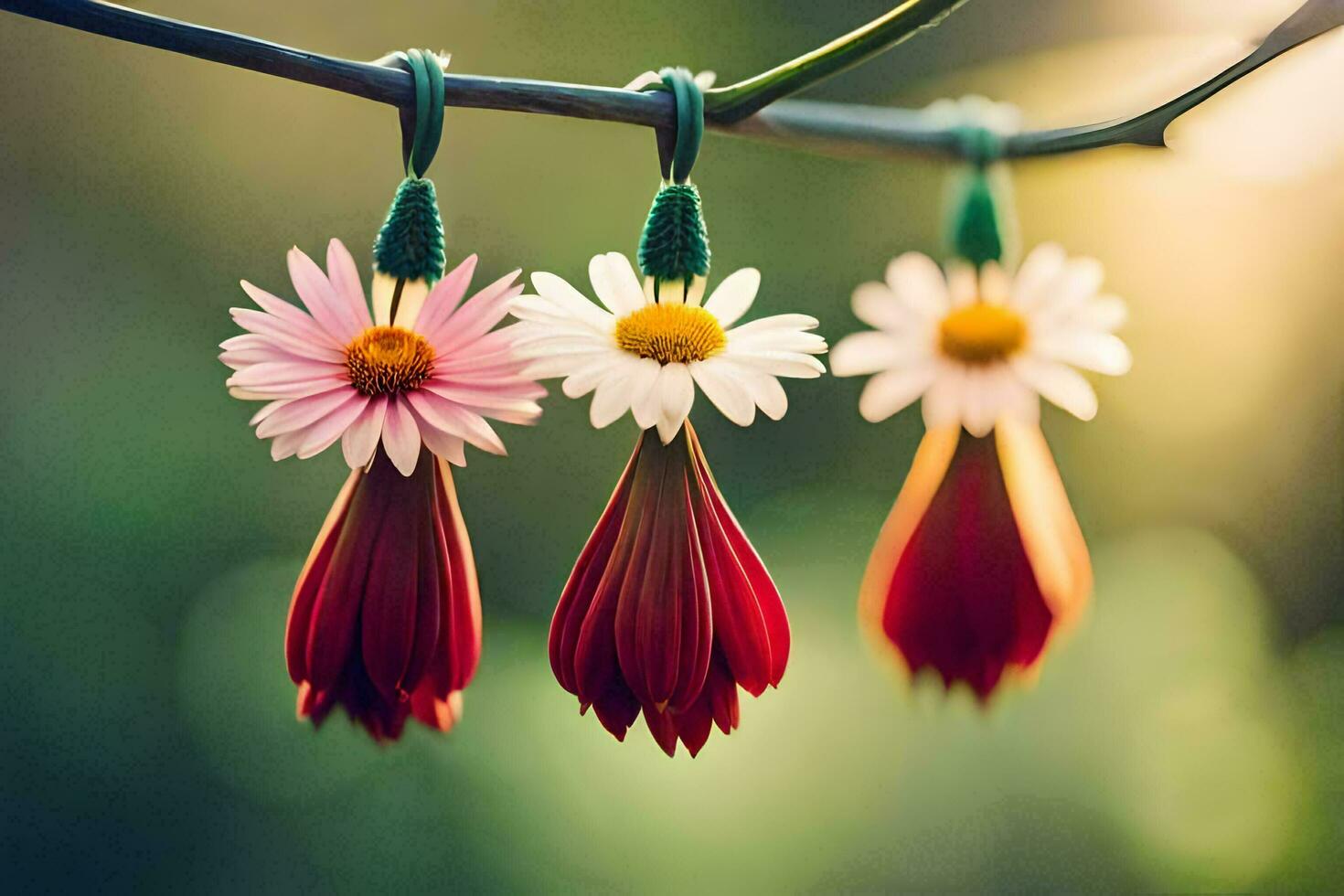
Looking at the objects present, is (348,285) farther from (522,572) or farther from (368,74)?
(522,572)

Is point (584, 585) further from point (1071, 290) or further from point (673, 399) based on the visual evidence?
point (1071, 290)

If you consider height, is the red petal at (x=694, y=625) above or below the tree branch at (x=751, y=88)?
below

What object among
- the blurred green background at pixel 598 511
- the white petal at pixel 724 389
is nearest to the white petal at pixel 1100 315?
the white petal at pixel 724 389

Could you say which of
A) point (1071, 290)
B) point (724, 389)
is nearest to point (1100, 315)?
point (1071, 290)

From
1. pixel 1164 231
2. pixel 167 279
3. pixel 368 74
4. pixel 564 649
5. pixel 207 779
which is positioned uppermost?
pixel 1164 231

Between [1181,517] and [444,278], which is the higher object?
[1181,517]

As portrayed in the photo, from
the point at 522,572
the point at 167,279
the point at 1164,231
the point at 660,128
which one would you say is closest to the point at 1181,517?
the point at 1164,231

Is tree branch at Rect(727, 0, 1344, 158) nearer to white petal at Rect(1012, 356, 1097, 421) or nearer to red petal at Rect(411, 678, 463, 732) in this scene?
white petal at Rect(1012, 356, 1097, 421)

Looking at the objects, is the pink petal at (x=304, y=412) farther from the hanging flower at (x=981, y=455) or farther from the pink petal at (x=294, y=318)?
the hanging flower at (x=981, y=455)
